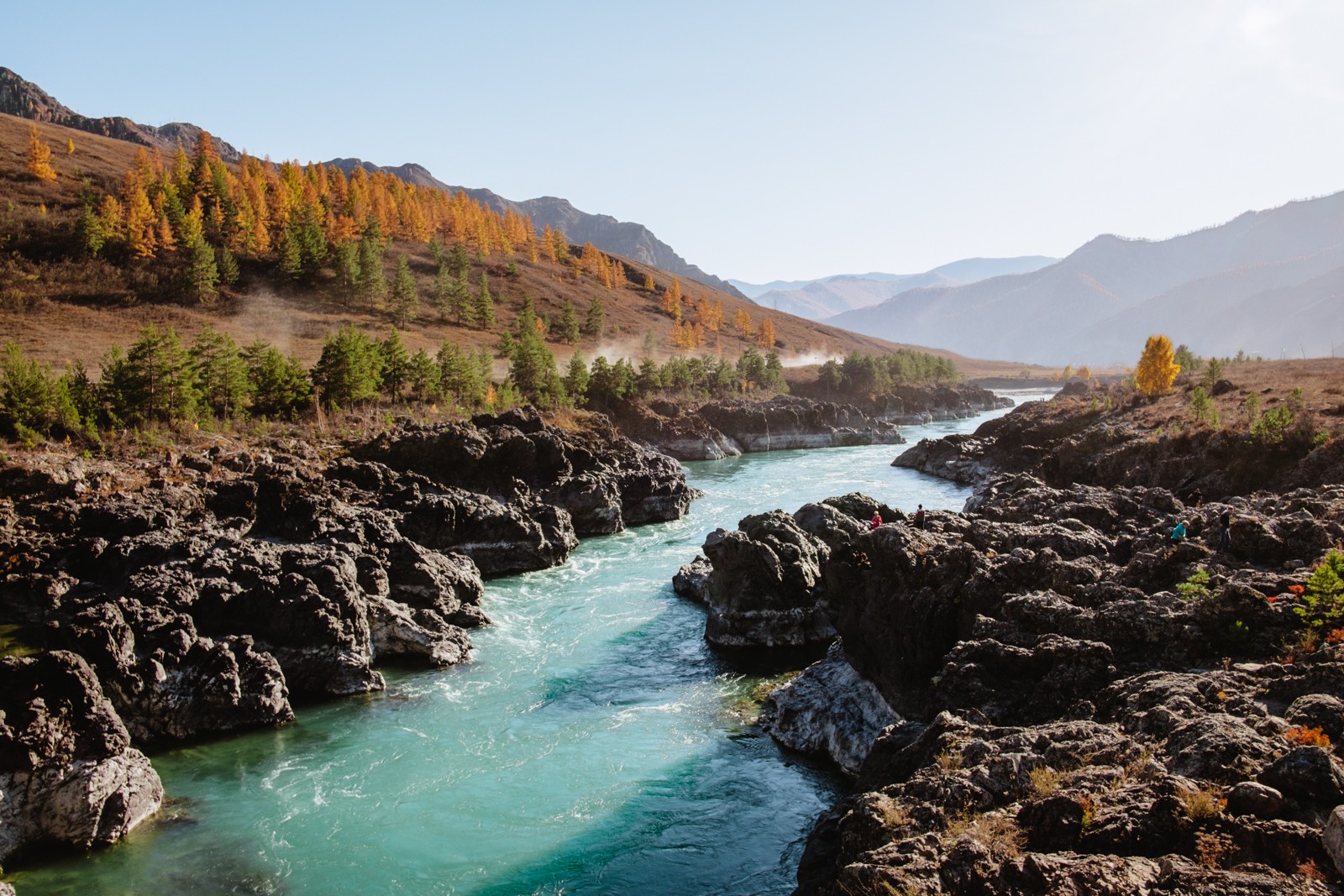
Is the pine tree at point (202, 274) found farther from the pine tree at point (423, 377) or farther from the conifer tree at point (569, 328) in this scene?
the conifer tree at point (569, 328)

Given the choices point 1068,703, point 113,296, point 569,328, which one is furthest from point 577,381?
point 1068,703

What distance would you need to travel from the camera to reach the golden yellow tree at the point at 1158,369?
3014 inches

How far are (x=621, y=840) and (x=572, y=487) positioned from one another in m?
36.8

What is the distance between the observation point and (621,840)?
61.4ft

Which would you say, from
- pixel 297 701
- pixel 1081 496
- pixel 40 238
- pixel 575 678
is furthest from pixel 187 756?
pixel 40 238

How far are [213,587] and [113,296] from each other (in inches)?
3474

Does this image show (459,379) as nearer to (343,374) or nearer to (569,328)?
(343,374)

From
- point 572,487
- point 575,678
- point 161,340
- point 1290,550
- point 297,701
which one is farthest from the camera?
point 572,487

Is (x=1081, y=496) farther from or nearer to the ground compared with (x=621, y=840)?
farther from the ground

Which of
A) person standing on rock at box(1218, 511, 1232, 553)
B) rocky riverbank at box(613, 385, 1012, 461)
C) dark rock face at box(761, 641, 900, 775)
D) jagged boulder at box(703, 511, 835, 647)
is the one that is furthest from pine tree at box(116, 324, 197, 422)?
rocky riverbank at box(613, 385, 1012, 461)

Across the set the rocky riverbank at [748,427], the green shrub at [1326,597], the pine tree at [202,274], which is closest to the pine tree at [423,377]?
the rocky riverbank at [748,427]

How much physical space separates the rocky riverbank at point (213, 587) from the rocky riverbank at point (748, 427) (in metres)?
46.8

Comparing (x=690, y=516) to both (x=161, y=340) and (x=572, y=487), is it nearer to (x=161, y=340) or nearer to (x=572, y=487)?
(x=572, y=487)

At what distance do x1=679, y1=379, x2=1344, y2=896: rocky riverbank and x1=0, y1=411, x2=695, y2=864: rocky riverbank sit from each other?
14570mm
